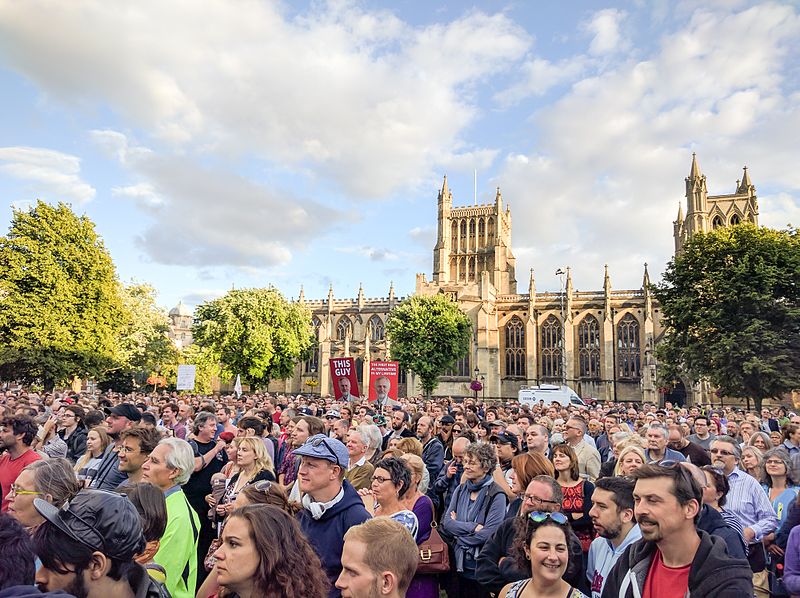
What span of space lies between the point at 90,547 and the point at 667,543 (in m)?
2.88

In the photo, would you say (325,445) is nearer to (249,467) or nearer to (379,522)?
(379,522)

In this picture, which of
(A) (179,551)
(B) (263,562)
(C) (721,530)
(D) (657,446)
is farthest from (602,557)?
(D) (657,446)

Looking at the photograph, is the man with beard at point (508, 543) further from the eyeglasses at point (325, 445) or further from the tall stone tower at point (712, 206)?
the tall stone tower at point (712, 206)

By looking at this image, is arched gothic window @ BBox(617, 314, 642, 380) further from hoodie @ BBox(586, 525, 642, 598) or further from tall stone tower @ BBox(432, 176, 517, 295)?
hoodie @ BBox(586, 525, 642, 598)

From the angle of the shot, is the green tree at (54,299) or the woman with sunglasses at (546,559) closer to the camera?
the woman with sunglasses at (546,559)

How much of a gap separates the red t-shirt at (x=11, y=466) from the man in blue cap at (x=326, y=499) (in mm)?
3461

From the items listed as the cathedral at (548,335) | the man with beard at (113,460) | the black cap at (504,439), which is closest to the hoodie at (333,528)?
the man with beard at (113,460)

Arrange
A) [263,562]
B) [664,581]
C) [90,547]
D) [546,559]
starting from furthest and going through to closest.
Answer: [546,559], [664,581], [263,562], [90,547]

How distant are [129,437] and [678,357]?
2782cm

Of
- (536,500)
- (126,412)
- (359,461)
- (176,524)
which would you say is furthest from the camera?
(126,412)

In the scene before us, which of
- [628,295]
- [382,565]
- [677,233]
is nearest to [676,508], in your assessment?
[382,565]

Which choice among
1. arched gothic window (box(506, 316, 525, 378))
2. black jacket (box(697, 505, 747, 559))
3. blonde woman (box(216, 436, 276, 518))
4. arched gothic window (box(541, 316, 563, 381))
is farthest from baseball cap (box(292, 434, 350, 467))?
arched gothic window (box(506, 316, 525, 378))

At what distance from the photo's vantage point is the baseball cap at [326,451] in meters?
3.76

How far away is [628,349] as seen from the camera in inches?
1955
